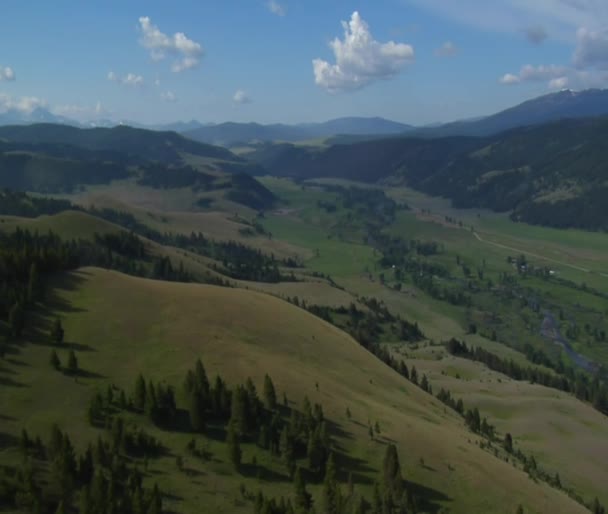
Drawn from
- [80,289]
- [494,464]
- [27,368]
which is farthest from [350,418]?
[80,289]

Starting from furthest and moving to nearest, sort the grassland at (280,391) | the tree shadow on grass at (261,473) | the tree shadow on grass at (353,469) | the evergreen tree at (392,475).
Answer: the grassland at (280,391)
the tree shadow on grass at (353,469)
the tree shadow on grass at (261,473)
the evergreen tree at (392,475)

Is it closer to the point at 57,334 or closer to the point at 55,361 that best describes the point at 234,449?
the point at 55,361

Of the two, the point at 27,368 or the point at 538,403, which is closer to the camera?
the point at 27,368

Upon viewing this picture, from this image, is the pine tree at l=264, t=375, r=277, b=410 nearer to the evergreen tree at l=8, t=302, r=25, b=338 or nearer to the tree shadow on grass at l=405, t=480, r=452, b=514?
the tree shadow on grass at l=405, t=480, r=452, b=514

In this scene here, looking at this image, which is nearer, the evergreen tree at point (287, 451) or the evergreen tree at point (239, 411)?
the evergreen tree at point (287, 451)

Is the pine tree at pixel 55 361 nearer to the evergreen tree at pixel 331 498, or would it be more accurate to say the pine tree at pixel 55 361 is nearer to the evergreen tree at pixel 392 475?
the evergreen tree at pixel 331 498

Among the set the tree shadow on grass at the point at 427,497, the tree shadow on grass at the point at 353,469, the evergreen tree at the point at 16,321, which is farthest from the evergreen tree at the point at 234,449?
the evergreen tree at the point at 16,321

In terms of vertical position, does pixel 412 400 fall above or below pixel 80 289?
below

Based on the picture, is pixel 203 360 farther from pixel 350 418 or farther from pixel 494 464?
pixel 494 464
